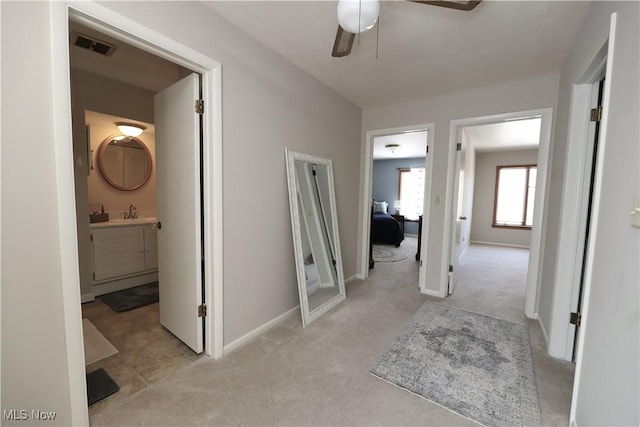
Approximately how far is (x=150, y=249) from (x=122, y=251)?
1.00ft

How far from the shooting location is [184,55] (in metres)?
1.61

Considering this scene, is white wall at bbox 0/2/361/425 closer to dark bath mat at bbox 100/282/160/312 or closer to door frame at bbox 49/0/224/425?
door frame at bbox 49/0/224/425

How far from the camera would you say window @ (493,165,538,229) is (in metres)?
6.24

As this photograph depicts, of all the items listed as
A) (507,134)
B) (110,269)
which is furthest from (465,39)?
(110,269)

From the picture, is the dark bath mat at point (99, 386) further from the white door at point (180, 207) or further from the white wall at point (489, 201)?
the white wall at point (489, 201)

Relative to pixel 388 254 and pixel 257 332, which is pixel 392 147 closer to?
pixel 388 254

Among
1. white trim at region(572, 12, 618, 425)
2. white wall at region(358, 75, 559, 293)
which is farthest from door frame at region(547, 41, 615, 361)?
white wall at region(358, 75, 559, 293)

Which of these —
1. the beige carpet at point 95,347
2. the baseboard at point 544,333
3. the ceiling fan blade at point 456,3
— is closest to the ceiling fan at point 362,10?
the ceiling fan blade at point 456,3

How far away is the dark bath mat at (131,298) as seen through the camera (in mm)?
2740

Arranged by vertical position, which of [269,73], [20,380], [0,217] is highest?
[269,73]

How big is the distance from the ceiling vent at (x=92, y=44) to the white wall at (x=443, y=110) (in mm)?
2770

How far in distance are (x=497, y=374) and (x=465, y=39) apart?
2.37 metres

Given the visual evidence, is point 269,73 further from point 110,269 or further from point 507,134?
point 507,134

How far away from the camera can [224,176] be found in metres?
1.88
